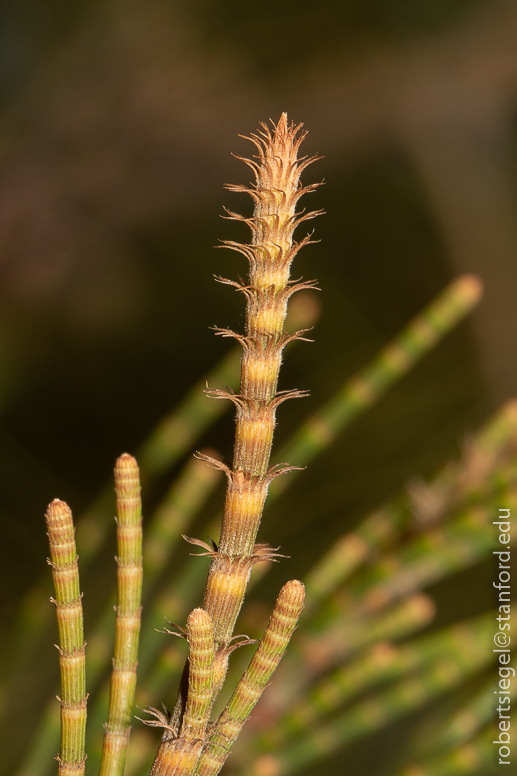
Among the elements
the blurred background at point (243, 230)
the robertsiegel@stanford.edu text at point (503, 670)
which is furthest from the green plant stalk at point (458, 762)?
the blurred background at point (243, 230)

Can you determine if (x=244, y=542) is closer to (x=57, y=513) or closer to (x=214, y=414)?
(x=57, y=513)

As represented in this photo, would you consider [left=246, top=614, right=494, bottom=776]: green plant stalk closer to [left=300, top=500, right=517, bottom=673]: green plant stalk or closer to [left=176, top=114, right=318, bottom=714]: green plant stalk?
[left=300, top=500, right=517, bottom=673]: green plant stalk

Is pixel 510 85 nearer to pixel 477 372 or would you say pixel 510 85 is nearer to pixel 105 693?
pixel 477 372

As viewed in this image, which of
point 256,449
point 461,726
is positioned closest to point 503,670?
point 461,726

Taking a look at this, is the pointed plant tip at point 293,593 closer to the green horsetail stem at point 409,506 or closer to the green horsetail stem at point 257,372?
the green horsetail stem at point 257,372

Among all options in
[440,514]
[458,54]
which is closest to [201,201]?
[458,54]
